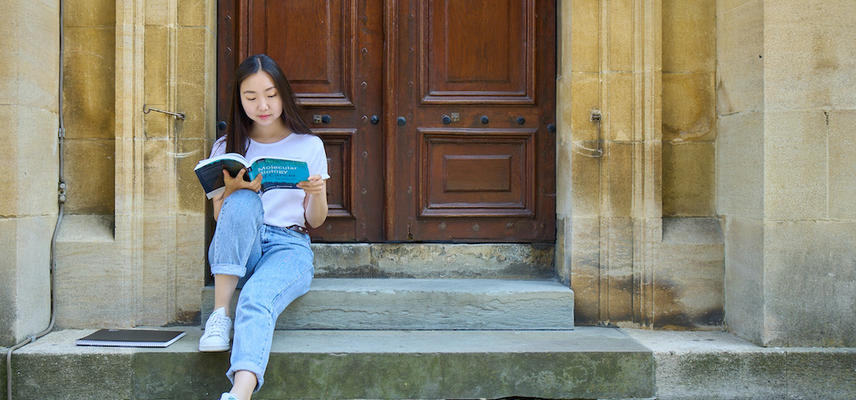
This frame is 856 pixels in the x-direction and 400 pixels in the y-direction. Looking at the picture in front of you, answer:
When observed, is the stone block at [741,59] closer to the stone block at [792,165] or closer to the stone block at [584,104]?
the stone block at [792,165]

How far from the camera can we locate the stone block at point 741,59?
3342 millimetres

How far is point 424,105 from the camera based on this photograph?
4035 millimetres

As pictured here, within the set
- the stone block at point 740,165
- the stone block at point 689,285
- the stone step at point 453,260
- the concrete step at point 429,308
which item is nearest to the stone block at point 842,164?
the stone block at point 740,165

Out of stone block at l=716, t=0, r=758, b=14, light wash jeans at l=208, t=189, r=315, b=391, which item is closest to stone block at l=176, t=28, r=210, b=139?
light wash jeans at l=208, t=189, r=315, b=391

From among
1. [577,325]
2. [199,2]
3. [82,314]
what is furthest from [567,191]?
[82,314]

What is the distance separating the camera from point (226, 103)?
3.97 metres

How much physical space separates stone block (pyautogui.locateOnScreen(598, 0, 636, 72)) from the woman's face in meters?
1.89

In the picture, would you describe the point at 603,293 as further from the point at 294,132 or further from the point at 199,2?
the point at 199,2

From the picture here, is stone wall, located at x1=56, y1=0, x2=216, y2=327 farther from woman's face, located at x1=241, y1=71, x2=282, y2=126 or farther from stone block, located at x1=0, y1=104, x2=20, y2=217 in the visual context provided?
woman's face, located at x1=241, y1=71, x2=282, y2=126

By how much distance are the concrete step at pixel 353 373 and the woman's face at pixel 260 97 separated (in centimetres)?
120

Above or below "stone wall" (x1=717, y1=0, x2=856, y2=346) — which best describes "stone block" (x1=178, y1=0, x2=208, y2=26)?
above

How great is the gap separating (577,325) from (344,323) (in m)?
1.34

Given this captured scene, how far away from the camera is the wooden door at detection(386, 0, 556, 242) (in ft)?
13.2

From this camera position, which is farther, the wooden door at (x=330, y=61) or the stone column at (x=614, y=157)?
the wooden door at (x=330, y=61)
